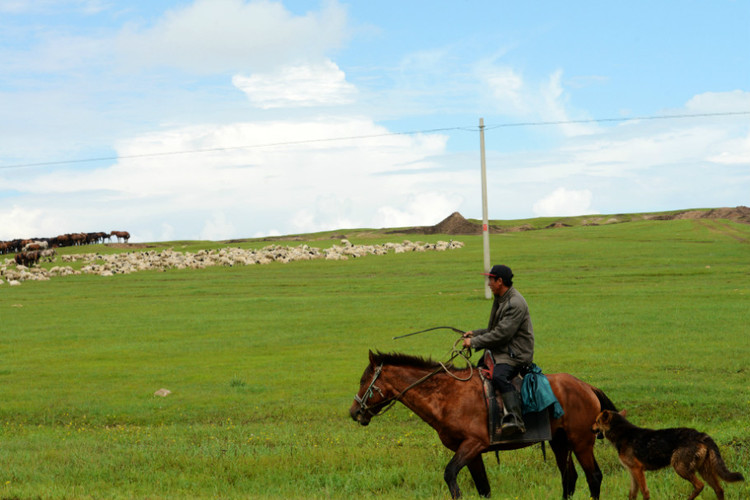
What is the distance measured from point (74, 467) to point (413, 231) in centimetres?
12547

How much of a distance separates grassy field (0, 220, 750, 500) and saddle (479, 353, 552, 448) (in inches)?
31.9

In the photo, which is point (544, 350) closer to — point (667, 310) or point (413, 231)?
point (667, 310)

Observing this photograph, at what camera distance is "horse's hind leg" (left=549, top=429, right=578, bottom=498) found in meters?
9.46

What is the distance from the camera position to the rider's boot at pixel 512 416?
8.91m

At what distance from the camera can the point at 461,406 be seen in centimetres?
915

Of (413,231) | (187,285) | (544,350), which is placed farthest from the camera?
(413,231)

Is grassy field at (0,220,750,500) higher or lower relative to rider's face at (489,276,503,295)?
lower

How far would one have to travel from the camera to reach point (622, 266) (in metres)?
58.6

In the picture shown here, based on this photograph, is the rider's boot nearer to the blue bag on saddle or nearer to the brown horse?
the blue bag on saddle

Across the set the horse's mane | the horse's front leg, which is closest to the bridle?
the horse's mane

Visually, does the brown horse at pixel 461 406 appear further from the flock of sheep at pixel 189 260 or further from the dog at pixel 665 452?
the flock of sheep at pixel 189 260

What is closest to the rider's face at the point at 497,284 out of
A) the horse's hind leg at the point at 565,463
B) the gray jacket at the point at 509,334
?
the gray jacket at the point at 509,334

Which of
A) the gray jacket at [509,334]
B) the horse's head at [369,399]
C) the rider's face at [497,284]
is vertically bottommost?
the horse's head at [369,399]

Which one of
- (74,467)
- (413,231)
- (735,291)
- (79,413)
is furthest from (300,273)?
(413,231)
